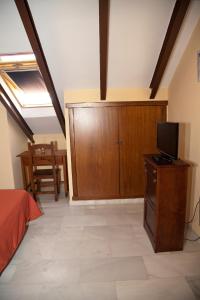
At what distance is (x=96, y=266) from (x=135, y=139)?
5.94 feet

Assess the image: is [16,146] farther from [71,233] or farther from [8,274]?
[8,274]

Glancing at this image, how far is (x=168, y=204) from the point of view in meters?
1.96

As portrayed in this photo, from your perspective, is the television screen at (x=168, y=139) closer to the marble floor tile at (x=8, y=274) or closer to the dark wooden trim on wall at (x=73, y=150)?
the dark wooden trim on wall at (x=73, y=150)

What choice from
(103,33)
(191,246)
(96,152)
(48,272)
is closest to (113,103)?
(96,152)

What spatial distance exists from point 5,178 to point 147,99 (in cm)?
275

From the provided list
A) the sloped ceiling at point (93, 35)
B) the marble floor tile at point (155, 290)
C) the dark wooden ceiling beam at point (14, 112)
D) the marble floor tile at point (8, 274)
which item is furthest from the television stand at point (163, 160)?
the dark wooden ceiling beam at point (14, 112)

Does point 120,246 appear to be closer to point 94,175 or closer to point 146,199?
point 146,199

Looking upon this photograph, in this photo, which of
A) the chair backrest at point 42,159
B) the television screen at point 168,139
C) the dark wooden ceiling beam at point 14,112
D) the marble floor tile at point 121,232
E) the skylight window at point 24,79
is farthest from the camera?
the chair backrest at point 42,159

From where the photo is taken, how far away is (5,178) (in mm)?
3496

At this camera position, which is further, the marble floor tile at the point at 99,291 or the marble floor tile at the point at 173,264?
the marble floor tile at the point at 173,264

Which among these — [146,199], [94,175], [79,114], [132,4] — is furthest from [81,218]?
[132,4]

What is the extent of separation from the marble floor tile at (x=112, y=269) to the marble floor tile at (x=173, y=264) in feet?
0.29

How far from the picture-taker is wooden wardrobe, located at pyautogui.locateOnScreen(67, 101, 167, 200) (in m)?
2.96

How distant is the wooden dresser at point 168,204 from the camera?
6.24 ft
